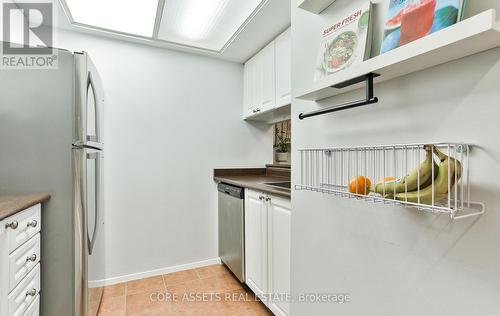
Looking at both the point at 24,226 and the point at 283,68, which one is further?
the point at 283,68

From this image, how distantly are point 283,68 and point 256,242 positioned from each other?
1.41 m

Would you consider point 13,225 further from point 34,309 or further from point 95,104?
point 95,104

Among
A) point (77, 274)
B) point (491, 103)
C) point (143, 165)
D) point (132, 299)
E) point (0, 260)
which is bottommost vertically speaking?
point (132, 299)

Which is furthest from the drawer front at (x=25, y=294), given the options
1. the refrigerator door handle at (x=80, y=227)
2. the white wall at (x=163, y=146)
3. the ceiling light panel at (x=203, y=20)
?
the ceiling light panel at (x=203, y=20)

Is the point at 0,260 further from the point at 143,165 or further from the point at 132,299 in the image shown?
the point at 143,165

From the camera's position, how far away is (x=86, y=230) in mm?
1431

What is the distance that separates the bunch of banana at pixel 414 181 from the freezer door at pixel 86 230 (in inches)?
58.1

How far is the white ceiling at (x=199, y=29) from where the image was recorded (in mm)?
1742

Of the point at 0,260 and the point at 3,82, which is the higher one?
the point at 3,82

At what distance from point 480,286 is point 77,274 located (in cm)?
176

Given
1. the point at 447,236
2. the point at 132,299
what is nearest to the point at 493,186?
the point at 447,236

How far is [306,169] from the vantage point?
3.72ft

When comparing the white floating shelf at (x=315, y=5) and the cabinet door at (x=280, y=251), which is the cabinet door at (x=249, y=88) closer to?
the cabinet door at (x=280, y=251)

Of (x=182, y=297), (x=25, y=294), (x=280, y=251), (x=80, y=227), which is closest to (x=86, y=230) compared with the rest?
(x=80, y=227)
